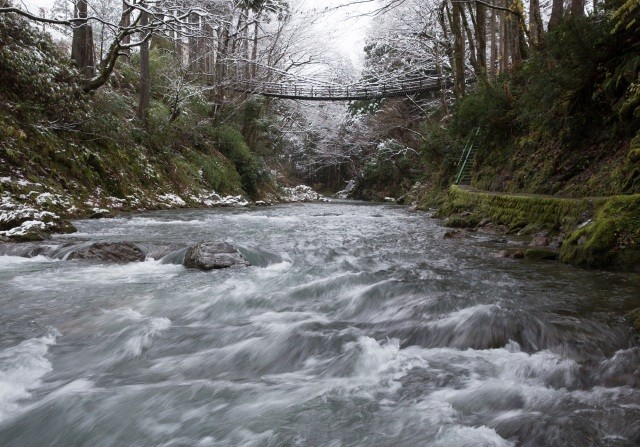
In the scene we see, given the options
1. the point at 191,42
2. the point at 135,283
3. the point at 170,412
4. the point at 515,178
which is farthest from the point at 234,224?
the point at 191,42

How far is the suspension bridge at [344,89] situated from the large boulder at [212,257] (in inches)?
637

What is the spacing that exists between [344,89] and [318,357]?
2273cm

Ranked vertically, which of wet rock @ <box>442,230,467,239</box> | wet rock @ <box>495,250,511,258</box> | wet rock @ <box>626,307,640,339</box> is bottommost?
wet rock @ <box>442,230,467,239</box>

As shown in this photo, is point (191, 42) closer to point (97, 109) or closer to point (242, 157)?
point (242, 157)

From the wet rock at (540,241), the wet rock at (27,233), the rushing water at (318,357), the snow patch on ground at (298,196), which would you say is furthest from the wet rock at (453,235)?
the snow patch on ground at (298,196)

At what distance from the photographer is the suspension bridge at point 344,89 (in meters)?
21.5

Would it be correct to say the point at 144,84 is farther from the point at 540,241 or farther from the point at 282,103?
the point at 282,103

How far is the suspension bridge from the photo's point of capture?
21.5 metres

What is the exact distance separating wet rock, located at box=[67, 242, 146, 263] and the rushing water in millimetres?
288

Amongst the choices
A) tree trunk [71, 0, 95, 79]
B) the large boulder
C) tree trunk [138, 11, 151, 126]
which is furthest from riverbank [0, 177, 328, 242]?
tree trunk [71, 0, 95, 79]

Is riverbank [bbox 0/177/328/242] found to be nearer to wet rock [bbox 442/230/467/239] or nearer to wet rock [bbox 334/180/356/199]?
wet rock [bbox 442/230/467/239]

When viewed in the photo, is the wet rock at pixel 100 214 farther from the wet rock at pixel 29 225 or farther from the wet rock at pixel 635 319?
the wet rock at pixel 635 319

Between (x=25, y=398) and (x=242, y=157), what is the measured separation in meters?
17.4

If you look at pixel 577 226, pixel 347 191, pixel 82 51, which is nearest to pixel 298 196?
pixel 347 191
